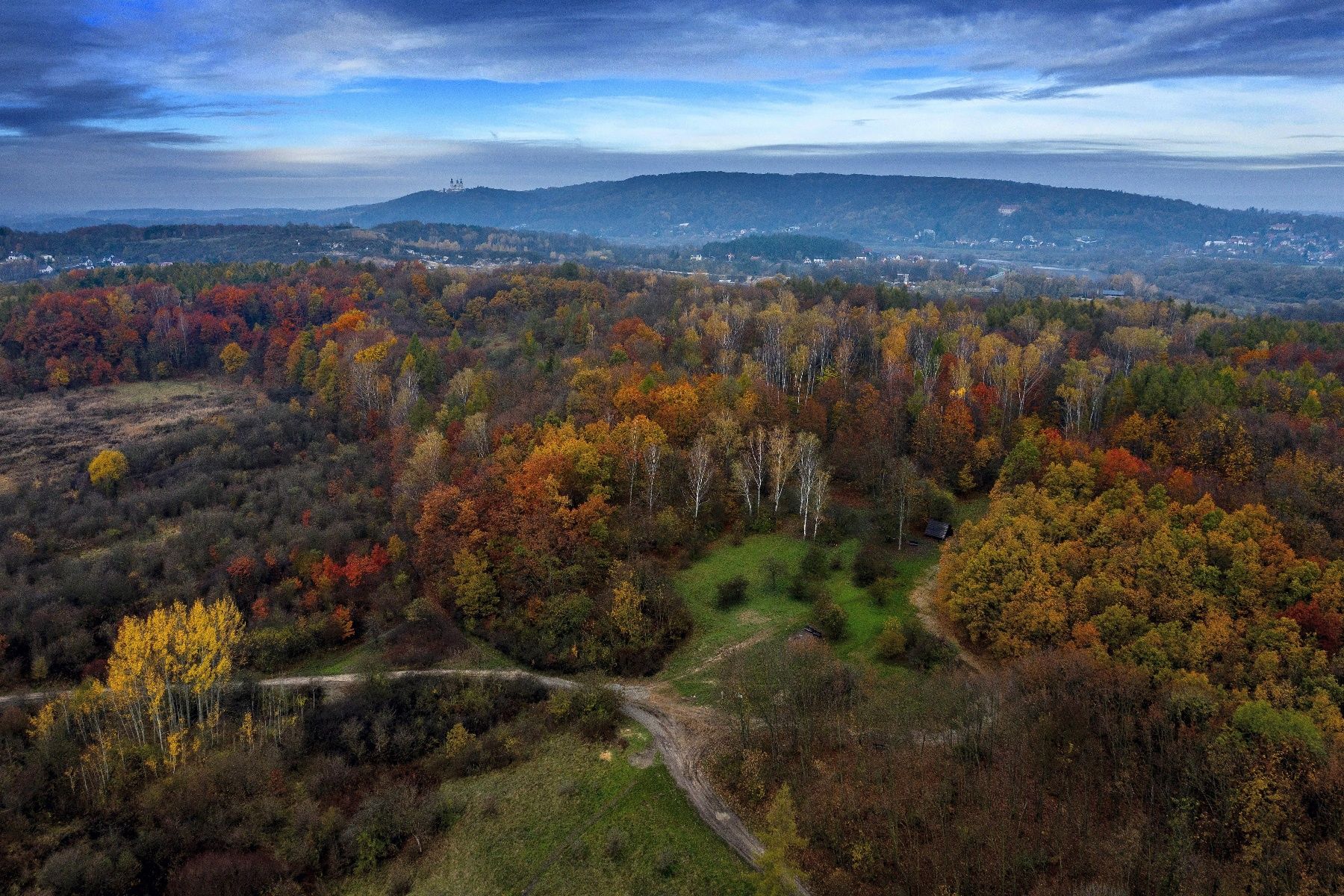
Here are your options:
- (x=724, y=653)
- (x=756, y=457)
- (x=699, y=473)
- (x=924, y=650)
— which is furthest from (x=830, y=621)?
(x=756, y=457)

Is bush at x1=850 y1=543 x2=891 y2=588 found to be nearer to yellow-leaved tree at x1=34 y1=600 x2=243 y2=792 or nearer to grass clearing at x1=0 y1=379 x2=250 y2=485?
yellow-leaved tree at x1=34 y1=600 x2=243 y2=792

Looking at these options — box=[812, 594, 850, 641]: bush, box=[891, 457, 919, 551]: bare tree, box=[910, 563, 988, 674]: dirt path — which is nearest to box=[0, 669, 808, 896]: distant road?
box=[812, 594, 850, 641]: bush

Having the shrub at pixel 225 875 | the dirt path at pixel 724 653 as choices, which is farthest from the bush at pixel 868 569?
the shrub at pixel 225 875

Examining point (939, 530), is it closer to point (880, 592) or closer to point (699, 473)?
point (880, 592)

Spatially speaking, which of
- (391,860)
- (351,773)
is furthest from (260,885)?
(351,773)

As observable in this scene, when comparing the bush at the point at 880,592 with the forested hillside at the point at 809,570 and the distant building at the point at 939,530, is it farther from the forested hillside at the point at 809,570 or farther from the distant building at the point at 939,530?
the distant building at the point at 939,530

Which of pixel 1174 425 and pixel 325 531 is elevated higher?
pixel 1174 425

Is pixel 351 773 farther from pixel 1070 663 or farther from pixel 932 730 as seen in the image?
pixel 1070 663

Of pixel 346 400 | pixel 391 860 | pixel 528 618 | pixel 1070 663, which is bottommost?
pixel 391 860
